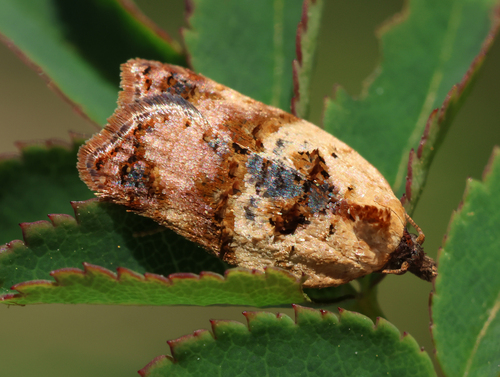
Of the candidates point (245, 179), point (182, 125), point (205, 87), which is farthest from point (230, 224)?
point (205, 87)

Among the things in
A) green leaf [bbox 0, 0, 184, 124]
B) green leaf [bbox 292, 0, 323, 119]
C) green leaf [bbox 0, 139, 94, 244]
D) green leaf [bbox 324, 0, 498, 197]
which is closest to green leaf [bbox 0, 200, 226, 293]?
green leaf [bbox 0, 139, 94, 244]

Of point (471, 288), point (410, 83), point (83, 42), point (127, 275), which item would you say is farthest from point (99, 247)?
point (410, 83)

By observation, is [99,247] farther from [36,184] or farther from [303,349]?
[303,349]

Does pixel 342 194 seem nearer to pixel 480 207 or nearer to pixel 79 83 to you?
pixel 480 207

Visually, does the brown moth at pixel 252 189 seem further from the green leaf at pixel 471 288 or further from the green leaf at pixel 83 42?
the green leaf at pixel 83 42

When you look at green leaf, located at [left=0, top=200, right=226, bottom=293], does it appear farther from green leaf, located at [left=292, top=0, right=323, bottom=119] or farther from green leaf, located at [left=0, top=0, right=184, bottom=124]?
green leaf, located at [left=292, top=0, right=323, bottom=119]

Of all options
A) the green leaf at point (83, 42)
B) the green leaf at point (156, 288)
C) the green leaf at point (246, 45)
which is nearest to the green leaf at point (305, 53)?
the green leaf at point (246, 45)

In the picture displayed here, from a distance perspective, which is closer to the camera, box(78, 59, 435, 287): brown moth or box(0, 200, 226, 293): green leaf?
box(0, 200, 226, 293): green leaf
